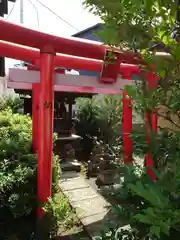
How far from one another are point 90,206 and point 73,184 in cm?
133

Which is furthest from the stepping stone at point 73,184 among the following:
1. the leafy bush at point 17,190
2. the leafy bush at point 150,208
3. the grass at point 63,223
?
the leafy bush at point 150,208

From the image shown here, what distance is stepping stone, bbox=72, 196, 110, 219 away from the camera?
4148mm

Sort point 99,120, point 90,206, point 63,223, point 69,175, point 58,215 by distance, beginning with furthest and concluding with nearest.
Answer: point 99,120
point 69,175
point 90,206
point 63,223
point 58,215

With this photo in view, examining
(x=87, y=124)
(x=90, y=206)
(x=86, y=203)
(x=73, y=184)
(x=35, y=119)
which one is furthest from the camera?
(x=87, y=124)

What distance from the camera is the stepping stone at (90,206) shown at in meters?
4.15

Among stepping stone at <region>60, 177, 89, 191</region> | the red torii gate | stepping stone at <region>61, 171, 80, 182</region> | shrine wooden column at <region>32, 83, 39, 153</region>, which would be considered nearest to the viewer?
the red torii gate

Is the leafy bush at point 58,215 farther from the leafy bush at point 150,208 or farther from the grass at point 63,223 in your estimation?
the leafy bush at point 150,208

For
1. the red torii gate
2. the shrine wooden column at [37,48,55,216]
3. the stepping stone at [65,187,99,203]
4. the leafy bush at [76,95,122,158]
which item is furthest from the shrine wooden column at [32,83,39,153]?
the leafy bush at [76,95,122,158]

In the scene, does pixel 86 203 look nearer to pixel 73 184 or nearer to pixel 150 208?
pixel 73 184

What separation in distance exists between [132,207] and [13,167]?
291 centimetres

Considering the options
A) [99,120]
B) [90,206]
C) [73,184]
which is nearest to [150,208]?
[90,206]

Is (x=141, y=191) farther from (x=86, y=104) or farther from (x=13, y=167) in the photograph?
(x=86, y=104)

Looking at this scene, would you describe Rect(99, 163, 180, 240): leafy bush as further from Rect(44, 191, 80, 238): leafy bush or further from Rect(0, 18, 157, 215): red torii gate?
Rect(44, 191, 80, 238): leafy bush

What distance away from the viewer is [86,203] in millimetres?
4559
